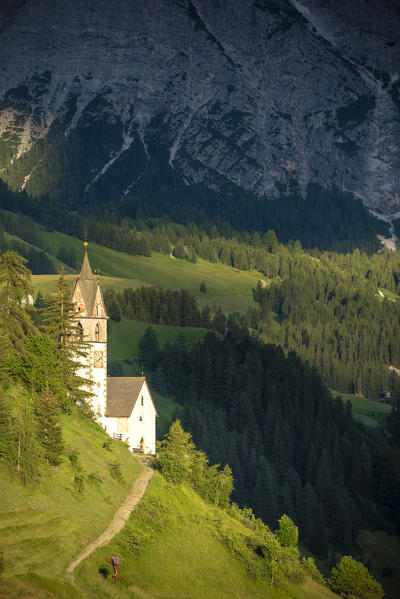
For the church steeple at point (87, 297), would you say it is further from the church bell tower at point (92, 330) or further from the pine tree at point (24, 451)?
the pine tree at point (24, 451)

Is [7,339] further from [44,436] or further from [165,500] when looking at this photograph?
[165,500]

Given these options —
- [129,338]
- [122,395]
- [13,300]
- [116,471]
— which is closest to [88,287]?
[122,395]

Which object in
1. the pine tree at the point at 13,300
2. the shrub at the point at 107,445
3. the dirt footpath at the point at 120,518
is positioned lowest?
the dirt footpath at the point at 120,518

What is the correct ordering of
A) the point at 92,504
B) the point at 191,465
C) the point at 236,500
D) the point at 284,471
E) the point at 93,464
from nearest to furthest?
1. the point at 92,504
2. the point at 93,464
3. the point at 191,465
4. the point at 236,500
5. the point at 284,471

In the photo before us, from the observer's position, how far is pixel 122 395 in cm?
10200

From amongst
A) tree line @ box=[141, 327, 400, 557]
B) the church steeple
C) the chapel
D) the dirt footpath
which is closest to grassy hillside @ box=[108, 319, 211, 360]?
tree line @ box=[141, 327, 400, 557]

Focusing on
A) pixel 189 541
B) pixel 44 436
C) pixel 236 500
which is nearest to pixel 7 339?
pixel 44 436

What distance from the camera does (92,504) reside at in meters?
63.7

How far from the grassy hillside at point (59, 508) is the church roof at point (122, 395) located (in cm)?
2188

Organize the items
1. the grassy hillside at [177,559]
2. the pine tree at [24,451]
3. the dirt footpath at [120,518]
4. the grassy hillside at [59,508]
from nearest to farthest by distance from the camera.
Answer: the grassy hillside at [59,508], the dirt footpath at [120,518], the grassy hillside at [177,559], the pine tree at [24,451]

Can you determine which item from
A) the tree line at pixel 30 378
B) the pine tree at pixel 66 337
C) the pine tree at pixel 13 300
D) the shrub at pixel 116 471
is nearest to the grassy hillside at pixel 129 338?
the tree line at pixel 30 378

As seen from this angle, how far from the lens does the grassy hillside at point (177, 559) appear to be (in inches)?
2142

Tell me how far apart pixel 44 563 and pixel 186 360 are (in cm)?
12857

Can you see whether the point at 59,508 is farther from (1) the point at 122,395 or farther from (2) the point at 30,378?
(1) the point at 122,395
